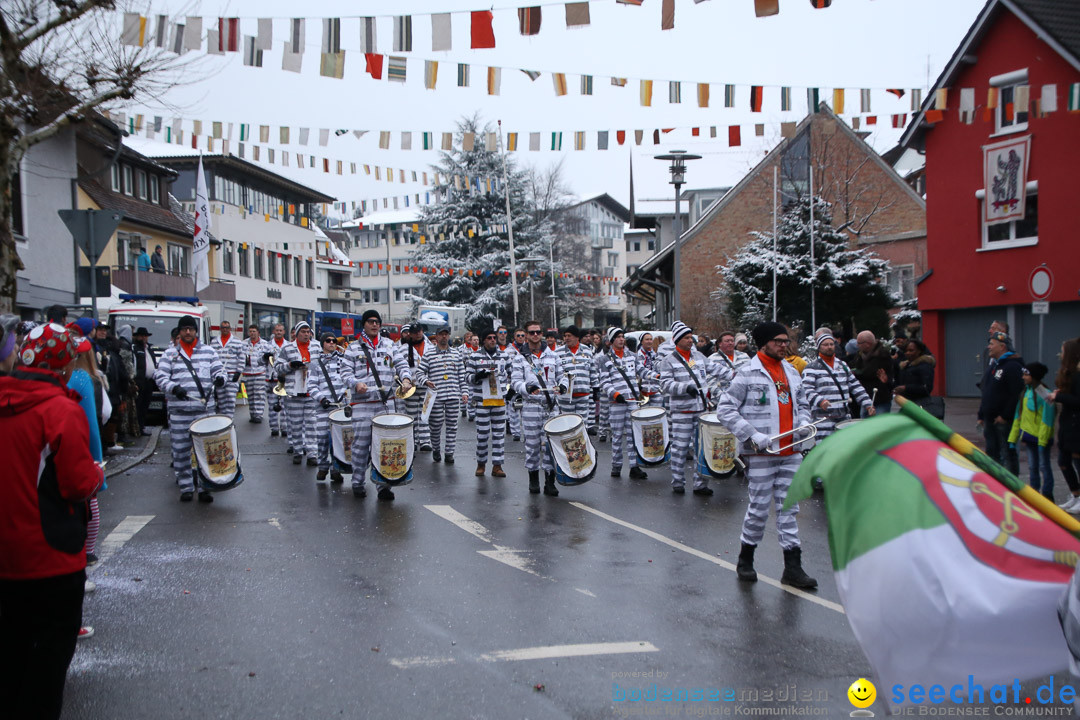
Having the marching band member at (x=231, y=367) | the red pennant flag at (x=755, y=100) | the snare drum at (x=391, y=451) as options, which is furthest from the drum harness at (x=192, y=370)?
the red pennant flag at (x=755, y=100)

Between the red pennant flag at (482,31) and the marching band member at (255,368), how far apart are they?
9.79m

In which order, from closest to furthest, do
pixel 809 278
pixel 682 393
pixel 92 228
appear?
pixel 682 393 → pixel 92 228 → pixel 809 278

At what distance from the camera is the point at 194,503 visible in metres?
10.9

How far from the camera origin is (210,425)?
424 inches

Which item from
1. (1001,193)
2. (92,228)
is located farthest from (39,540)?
(1001,193)

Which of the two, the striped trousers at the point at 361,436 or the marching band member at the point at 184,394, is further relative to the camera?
the striped trousers at the point at 361,436

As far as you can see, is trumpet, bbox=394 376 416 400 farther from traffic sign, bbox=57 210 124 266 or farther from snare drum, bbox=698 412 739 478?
traffic sign, bbox=57 210 124 266

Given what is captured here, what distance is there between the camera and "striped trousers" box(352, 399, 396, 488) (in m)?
11.3

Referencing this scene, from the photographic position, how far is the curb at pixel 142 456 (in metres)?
13.6

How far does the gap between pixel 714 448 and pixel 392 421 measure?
3944mm

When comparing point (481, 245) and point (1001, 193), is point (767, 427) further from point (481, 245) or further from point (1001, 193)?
point (481, 245)

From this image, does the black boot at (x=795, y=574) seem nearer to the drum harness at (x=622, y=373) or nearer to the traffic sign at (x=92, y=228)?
the drum harness at (x=622, y=373)

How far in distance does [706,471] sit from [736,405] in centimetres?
452

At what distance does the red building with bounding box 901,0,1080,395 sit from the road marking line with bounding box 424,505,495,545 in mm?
15139
